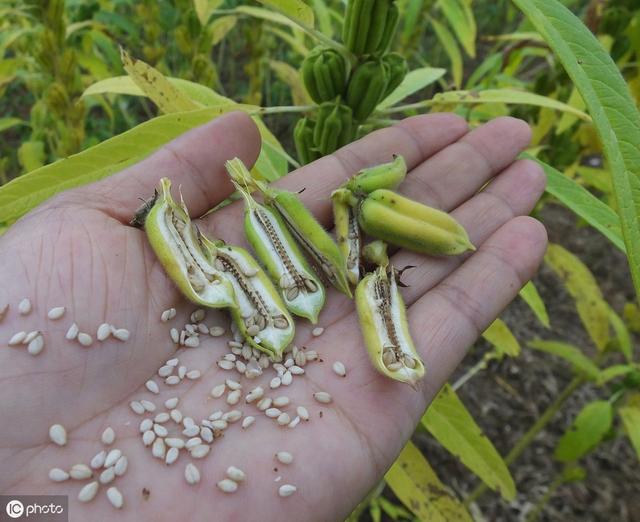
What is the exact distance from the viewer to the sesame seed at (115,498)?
3.17ft

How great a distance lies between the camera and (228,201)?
60.1 inches

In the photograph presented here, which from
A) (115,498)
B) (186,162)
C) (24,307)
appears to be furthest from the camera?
(186,162)

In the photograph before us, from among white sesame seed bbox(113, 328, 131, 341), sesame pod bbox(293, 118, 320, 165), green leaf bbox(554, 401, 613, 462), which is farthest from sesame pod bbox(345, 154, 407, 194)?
green leaf bbox(554, 401, 613, 462)

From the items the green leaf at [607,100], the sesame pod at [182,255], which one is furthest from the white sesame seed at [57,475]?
the green leaf at [607,100]

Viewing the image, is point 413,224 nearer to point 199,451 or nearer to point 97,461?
point 199,451

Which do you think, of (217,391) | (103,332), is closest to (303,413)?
(217,391)

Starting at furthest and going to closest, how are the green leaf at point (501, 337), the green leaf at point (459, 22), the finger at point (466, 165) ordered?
the green leaf at point (459, 22) < the green leaf at point (501, 337) < the finger at point (466, 165)

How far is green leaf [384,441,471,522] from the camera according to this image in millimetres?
1402

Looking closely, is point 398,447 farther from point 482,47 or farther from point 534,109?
point 482,47

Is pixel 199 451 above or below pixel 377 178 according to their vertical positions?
below

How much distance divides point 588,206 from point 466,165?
13.2 inches

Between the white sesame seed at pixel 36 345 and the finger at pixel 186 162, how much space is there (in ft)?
1.07

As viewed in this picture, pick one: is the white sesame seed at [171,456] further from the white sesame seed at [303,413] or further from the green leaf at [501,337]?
the green leaf at [501,337]

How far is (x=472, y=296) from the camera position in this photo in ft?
4.19
